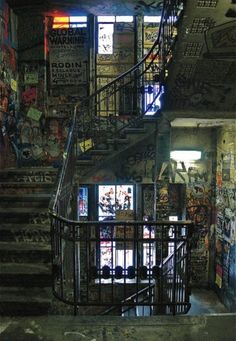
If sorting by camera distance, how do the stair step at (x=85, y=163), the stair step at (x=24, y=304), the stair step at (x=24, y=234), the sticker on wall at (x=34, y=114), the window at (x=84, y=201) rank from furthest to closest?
the window at (x=84, y=201)
the sticker on wall at (x=34, y=114)
the stair step at (x=85, y=163)
the stair step at (x=24, y=234)
the stair step at (x=24, y=304)

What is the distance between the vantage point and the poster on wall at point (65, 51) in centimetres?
876

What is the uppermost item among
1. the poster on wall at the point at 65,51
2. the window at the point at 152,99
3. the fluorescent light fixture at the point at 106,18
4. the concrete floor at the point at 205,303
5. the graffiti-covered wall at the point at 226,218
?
the fluorescent light fixture at the point at 106,18

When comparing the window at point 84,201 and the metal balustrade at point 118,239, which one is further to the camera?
the window at point 84,201

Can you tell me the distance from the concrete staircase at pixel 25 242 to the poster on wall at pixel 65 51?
334cm

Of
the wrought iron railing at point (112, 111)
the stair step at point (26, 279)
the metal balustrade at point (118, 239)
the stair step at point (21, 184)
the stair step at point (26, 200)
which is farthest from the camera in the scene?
the stair step at point (21, 184)

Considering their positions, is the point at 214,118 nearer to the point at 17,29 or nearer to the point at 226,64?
the point at 226,64

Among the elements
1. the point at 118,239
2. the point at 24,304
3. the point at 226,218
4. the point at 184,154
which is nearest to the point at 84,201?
the point at 184,154

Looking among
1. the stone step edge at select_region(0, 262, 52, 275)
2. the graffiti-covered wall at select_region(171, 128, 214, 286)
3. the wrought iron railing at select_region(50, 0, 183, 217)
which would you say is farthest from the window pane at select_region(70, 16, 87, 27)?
the stone step edge at select_region(0, 262, 52, 275)

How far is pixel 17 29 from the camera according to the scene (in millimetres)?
8547

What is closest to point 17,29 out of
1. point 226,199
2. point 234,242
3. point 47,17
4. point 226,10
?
point 47,17

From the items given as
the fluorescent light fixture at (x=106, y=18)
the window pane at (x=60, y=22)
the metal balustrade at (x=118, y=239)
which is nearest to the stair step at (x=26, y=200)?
the metal balustrade at (x=118, y=239)

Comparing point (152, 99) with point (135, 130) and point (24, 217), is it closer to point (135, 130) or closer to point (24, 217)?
point (135, 130)

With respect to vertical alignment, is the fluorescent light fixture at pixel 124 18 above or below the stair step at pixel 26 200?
above

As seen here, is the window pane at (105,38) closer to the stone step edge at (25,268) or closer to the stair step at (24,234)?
the stair step at (24,234)
